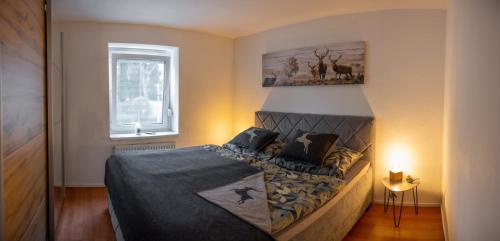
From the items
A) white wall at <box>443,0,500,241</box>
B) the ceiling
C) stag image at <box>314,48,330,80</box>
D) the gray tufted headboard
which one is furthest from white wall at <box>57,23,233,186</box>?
white wall at <box>443,0,500,241</box>

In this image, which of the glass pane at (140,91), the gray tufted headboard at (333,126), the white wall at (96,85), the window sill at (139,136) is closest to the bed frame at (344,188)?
the gray tufted headboard at (333,126)

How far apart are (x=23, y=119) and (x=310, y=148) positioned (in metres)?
2.22

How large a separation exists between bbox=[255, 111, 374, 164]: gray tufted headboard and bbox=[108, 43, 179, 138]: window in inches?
61.6

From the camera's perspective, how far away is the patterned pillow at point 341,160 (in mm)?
2586

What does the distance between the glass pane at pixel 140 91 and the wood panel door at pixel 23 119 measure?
7.81 feet

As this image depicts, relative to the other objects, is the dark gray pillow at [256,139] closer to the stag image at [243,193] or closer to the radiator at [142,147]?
the radiator at [142,147]

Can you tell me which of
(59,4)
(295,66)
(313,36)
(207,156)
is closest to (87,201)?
(207,156)

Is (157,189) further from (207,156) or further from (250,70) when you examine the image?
(250,70)

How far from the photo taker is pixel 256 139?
11.1 ft

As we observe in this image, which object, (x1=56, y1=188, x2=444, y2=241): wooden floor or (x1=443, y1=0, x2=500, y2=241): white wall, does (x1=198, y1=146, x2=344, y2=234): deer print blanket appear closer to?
(x1=56, y1=188, x2=444, y2=241): wooden floor

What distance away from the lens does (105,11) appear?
323 cm

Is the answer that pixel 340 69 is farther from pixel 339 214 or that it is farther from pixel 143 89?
pixel 143 89

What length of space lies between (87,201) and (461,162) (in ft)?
11.8

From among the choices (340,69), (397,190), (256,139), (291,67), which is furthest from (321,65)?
(397,190)
